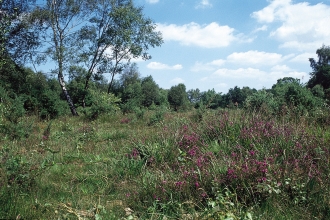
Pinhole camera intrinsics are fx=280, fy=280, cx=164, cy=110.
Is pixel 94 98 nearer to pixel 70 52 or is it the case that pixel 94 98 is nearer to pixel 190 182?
pixel 70 52

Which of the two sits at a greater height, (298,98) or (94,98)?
(94,98)

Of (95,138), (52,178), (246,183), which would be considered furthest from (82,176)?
(95,138)

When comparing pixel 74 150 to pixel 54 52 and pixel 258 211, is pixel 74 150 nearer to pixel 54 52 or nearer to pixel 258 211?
pixel 258 211

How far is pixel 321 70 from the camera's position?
57.1m

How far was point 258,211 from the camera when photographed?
3123 mm

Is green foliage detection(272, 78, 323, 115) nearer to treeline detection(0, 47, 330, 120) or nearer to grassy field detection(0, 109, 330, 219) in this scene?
treeline detection(0, 47, 330, 120)

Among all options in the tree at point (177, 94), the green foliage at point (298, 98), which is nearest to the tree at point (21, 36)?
the green foliage at point (298, 98)

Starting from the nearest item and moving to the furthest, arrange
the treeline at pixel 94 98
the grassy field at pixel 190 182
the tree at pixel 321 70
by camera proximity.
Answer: the grassy field at pixel 190 182 → the treeline at pixel 94 98 → the tree at pixel 321 70

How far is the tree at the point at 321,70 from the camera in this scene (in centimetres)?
5527

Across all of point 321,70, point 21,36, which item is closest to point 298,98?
point 21,36

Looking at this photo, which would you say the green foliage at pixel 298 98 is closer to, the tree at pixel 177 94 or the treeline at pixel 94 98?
the treeline at pixel 94 98

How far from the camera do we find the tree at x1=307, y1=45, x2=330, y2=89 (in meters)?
55.3

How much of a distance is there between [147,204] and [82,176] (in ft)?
5.70

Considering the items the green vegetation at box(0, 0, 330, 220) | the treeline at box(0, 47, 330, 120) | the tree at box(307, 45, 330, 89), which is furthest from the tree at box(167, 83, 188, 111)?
the green vegetation at box(0, 0, 330, 220)
